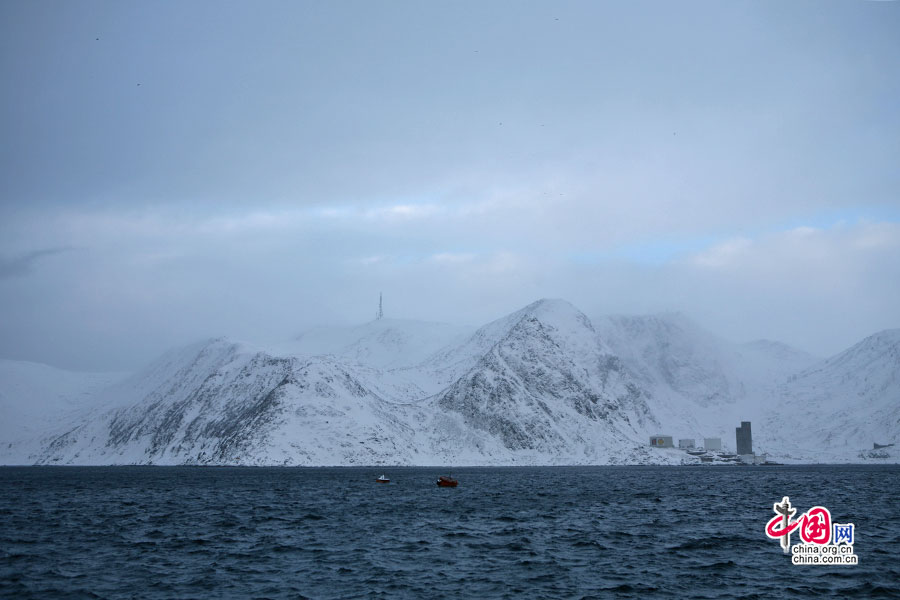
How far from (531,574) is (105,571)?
3150cm

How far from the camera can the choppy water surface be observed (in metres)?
55.0

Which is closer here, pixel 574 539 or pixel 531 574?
pixel 531 574

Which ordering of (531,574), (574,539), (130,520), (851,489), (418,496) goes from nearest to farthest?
(531,574)
(574,539)
(130,520)
(418,496)
(851,489)

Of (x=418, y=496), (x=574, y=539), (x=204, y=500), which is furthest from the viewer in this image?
(x=418, y=496)

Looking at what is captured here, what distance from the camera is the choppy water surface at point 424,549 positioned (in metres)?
55.0

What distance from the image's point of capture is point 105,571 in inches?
2411

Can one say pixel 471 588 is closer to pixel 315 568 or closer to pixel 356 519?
pixel 315 568

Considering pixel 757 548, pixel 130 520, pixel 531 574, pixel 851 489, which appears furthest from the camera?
pixel 851 489

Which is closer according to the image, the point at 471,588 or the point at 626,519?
the point at 471,588

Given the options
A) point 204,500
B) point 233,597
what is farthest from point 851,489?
point 233,597

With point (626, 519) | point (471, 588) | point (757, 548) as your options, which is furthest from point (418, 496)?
point (471, 588)

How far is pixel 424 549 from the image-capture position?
7206 cm

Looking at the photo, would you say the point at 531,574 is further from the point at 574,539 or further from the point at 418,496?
the point at 418,496

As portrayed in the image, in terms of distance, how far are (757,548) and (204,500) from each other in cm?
8706
